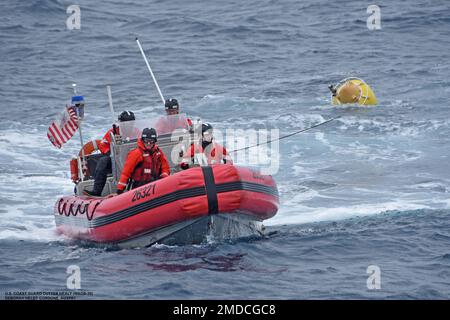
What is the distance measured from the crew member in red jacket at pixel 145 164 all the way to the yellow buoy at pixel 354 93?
9.15 m

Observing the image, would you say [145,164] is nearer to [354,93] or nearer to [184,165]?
[184,165]

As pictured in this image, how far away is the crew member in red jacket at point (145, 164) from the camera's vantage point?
13.2 metres

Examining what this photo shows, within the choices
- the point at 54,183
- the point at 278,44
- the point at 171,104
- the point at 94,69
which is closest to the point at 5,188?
the point at 54,183

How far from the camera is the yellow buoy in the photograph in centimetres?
2172

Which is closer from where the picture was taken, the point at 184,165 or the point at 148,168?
the point at 148,168

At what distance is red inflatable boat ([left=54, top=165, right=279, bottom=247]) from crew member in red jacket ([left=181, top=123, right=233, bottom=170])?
94 cm

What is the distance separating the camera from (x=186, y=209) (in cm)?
1216

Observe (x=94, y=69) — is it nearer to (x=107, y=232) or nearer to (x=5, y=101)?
(x=5, y=101)

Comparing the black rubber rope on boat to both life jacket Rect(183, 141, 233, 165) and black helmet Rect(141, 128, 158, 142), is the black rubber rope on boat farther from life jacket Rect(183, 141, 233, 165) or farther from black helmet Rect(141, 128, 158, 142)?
life jacket Rect(183, 141, 233, 165)

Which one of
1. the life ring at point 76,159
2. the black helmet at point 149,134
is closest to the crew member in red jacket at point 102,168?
the life ring at point 76,159

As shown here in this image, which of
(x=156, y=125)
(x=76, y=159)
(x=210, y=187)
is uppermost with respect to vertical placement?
(x=156, y=125)

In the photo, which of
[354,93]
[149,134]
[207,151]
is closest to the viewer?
[149,134]

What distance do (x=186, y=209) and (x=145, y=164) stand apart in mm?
1381

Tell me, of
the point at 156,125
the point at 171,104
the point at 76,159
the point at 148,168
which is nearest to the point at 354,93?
the point at 171,104
